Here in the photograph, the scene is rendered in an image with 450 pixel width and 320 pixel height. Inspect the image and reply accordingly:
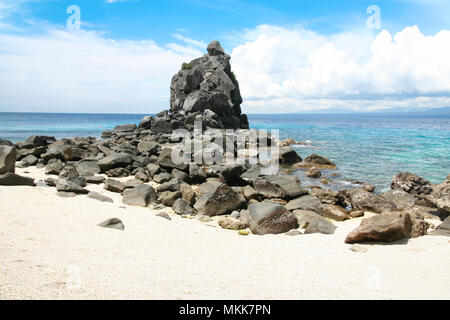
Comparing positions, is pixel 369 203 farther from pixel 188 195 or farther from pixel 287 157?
pixel 287 157

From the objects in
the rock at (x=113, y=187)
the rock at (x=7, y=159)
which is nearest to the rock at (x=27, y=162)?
the rock at (x=7, y=159)

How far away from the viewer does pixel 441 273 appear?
548 cm

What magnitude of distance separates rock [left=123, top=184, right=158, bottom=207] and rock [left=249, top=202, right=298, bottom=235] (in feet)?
14.4

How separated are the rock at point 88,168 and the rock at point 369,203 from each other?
488 inches

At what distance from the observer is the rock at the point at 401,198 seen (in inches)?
551

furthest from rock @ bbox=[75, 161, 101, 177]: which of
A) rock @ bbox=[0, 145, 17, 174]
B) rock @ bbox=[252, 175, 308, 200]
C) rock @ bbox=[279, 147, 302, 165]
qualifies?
rock @ bbox=[279, 147, 302, 165]

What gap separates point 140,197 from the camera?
11.7 meters

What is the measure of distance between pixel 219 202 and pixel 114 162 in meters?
8.05

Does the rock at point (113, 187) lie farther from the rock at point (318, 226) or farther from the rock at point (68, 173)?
the rock at point (318, 226)

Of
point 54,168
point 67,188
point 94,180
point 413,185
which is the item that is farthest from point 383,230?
point 54,168

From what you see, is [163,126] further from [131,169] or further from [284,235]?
[284,235]

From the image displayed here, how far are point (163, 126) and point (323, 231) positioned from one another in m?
38.6

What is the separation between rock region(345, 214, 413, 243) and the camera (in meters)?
7.30
